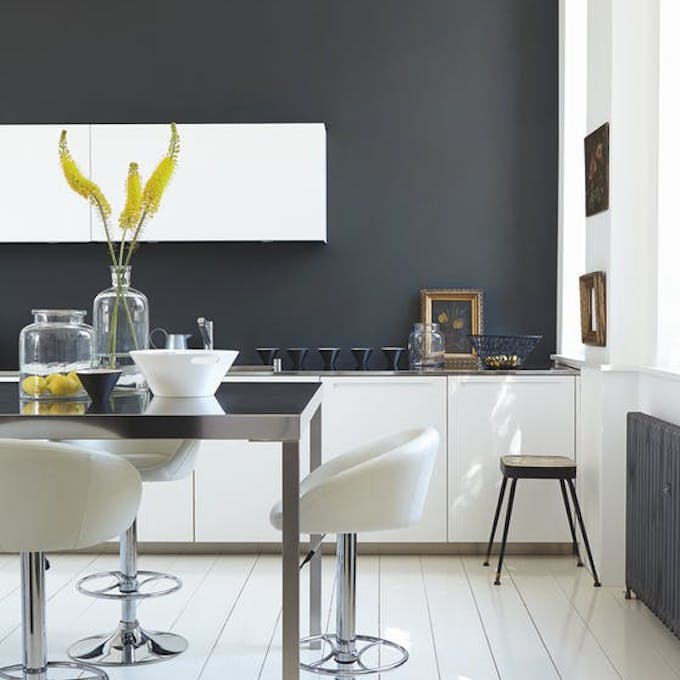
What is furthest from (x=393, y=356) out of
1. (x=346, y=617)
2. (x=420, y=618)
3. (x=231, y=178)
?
(x=346, y=617)

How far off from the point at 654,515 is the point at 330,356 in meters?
2.04

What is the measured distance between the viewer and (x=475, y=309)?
5562 millimetres

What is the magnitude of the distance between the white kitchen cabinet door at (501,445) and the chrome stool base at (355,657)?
4.85 feet

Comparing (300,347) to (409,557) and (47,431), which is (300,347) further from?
(47,431)

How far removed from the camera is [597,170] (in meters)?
4.66

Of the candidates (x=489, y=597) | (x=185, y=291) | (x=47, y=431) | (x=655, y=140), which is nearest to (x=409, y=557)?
(x=489, y=597)

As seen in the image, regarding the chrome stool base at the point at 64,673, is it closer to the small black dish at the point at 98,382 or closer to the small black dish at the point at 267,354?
the small black dish at the point at 98,382

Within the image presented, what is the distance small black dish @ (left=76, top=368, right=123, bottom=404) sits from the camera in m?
2.78

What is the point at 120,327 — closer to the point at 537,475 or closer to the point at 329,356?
the point at 537,475

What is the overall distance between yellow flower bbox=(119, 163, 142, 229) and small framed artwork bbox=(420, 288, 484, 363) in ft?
9.18

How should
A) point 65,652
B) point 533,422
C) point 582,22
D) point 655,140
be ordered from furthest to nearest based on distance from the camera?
point 582,22, point 533,422, point 655,140, point 65,652

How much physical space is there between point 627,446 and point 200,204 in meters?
2.34

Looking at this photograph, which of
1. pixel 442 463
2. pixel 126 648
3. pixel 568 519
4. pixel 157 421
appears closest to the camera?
pixel 157 421

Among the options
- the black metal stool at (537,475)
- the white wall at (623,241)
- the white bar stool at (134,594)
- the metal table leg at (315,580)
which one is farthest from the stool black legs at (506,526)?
the white bar stool at (134,594)
